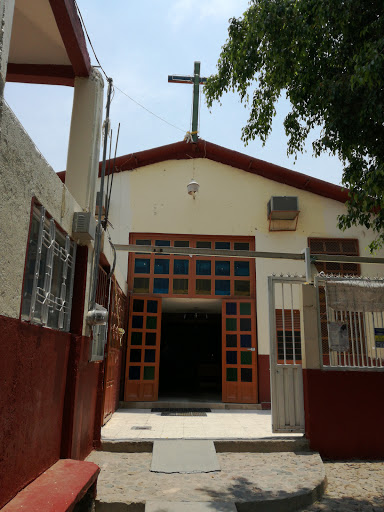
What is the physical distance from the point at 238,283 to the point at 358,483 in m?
6.25

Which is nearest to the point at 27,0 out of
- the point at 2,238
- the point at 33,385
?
the point at 2,238

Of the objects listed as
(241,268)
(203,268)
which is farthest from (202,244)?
(241,268)

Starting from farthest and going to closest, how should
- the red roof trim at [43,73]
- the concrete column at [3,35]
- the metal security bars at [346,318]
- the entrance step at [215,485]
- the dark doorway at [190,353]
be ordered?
the dark doorway at [190,353]
the metal security bars at [346,318]
the red roof trim at [43,73]
the entrance step at [215,485]
the concrete column at [3,35]

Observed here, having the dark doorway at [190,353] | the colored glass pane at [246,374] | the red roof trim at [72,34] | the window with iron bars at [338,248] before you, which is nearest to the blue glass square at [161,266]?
the colored glass pane at [246,374]

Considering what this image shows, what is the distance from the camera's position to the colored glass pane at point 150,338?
406 inches

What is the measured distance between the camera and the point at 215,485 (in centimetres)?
443

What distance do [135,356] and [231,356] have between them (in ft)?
7.61

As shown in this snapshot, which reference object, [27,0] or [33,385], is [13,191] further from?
[27,0]

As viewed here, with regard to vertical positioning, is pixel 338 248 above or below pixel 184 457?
above

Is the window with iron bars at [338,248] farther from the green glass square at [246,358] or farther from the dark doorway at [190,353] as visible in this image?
the dark doorway at [190,353]

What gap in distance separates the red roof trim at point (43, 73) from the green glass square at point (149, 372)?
666 cm

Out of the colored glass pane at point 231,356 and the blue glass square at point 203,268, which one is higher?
the blue glass square at point 203,268

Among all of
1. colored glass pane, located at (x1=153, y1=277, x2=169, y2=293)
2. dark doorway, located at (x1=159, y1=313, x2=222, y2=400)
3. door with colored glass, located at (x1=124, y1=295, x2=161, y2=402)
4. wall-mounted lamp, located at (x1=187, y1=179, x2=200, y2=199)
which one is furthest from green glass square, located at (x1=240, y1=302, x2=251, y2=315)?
dark doorway, located at (x1=159, y1=313, x2=222, y2=400)

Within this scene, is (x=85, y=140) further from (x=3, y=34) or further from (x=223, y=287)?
(x=223, y=287)
